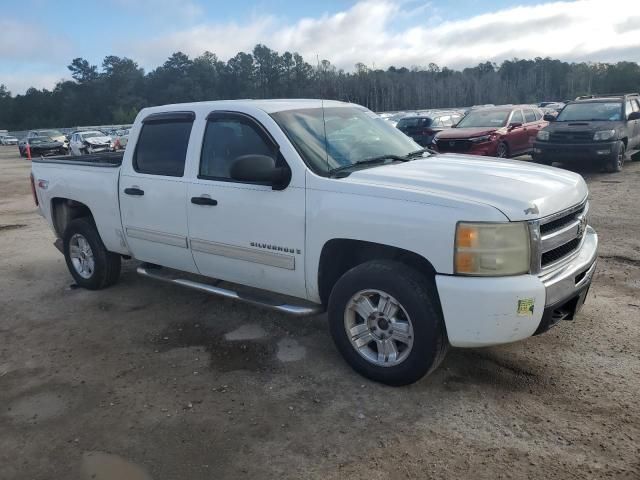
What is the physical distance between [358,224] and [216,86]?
5207 centimetres

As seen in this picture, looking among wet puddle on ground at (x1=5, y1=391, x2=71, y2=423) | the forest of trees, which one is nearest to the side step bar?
wet puddle on ground at (x1=5, y1=391, x2=71, y2=423)

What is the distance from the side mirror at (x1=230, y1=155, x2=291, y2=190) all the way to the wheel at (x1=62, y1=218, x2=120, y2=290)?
2.66 metres

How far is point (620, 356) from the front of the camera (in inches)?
155

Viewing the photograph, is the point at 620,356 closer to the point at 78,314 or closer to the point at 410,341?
the point at 410,341

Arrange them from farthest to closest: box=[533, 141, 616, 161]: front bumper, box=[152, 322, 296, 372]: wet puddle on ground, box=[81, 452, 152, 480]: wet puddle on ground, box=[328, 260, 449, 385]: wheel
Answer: box=[533, 141, 616, 161]: front bumper, box=[152, 322, 296, 372]: wet puddle on ground, box=[328, 260, 449, 385]: wheel, box=[81, 452, 152, 480]: wet puddle on ground

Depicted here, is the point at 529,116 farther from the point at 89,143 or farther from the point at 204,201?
the point at 89,143

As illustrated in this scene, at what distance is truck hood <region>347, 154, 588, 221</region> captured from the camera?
327cm

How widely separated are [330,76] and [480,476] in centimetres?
480

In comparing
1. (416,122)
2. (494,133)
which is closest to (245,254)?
(494,133)

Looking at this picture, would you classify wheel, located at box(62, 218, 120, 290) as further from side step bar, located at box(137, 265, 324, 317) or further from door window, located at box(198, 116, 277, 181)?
door window, located at box(198, 116, 277, 181)

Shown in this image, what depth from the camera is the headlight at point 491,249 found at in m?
3.15

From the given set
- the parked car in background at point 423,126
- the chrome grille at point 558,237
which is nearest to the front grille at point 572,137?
the parked car in background at point 423,126

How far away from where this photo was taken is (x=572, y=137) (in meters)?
12.6

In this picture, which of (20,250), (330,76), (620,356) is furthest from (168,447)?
(20,250)
